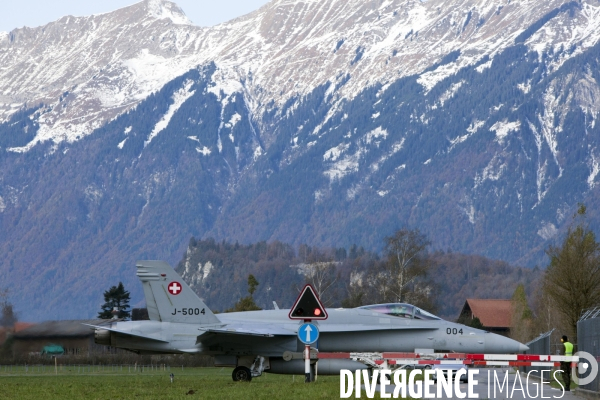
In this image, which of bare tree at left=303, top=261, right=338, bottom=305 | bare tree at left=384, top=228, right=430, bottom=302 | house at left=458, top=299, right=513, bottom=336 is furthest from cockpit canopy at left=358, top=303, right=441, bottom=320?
house at left=458, top=299, right=513, bottom=336

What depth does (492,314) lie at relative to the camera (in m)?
148

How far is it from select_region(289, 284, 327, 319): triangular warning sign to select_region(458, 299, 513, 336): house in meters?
111

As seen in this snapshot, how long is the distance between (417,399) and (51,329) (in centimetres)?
4025

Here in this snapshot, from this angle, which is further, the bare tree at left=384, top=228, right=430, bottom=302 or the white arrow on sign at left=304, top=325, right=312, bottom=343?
the bare tree at left=384, top=228, right=430, bottom=302

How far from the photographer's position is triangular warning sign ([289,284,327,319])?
1319 inches

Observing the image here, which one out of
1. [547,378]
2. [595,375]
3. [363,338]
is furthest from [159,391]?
[547,378]

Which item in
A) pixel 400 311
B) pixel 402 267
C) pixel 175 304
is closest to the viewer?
pixel 400 311

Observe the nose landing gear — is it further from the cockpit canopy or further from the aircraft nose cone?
the aircraft nose cone

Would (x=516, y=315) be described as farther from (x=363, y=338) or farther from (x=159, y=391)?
(x=159, y=391)

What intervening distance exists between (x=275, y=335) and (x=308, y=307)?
7763 mm

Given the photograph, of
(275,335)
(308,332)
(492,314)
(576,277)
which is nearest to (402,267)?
(576,277)

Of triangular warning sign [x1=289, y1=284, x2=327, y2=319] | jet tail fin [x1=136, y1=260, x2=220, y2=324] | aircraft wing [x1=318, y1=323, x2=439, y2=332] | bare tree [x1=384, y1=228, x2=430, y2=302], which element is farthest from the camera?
bare tree [x1=384, y1=228, x2=430, y2=302]

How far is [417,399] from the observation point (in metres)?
31.2

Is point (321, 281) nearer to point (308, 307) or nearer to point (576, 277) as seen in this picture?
point (576, 277)
